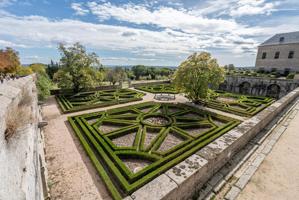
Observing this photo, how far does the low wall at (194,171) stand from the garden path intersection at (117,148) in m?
0.95

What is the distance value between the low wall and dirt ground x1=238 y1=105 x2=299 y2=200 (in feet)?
3.57

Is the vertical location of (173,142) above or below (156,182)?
below

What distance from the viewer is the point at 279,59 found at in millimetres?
29984

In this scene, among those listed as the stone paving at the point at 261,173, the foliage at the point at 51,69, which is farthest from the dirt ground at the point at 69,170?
the foliage at the point at 51,69

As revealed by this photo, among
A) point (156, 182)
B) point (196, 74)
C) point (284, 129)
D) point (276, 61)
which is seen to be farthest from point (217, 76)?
point (276, 61)

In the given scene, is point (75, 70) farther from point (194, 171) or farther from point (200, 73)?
point (194, 171)

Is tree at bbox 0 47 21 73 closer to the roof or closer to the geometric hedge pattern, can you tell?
the geometric hedge pattern

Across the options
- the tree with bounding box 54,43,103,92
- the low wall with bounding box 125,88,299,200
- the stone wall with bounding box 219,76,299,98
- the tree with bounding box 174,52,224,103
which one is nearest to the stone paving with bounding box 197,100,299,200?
the low wall with bounding box 125,88,299,200

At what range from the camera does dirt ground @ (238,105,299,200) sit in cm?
462

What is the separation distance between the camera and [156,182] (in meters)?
4.21

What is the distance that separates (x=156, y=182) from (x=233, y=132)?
4.85 meters

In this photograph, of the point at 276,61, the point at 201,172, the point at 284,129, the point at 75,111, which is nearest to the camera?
the point at 201,172

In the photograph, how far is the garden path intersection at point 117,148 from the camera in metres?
5.49

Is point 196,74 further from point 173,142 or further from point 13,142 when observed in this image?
point 13,142
